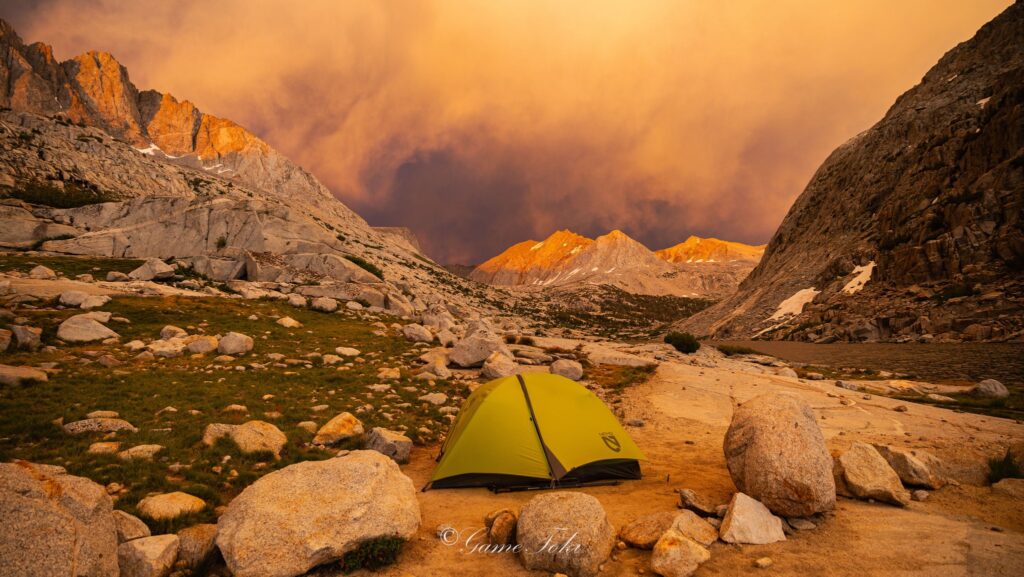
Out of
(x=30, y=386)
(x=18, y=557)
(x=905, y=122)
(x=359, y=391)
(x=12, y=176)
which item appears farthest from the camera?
(x=905, y=122)

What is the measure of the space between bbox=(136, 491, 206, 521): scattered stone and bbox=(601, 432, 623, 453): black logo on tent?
29.4ft

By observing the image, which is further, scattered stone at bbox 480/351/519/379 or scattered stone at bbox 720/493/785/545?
scattered stone at bbox 480/351/519/379

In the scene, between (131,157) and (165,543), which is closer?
(165,543)

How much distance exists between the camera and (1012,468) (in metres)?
7.56

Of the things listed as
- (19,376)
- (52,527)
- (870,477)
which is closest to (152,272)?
(19,376)

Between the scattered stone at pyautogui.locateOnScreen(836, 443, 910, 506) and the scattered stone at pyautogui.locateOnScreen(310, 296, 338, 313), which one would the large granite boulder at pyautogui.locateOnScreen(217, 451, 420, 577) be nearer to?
the scattered stone at pyautogui.locateOnScreen(836, 443, 910, 506)

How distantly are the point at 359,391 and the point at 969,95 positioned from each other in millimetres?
112882

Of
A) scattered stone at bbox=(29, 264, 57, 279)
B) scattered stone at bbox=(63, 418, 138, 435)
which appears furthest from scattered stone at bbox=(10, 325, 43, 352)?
scattered stone at bbox=(29, 264, 57, 279)

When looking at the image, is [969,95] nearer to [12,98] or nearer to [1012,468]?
[1012,468]

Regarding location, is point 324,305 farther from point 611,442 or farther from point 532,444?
point 611,442

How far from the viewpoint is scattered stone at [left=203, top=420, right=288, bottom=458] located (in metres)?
9.78

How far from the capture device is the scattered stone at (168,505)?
21.4 feet

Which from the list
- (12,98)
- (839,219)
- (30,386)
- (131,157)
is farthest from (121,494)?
(12,98)

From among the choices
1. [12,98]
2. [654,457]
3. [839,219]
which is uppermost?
[12,98]
